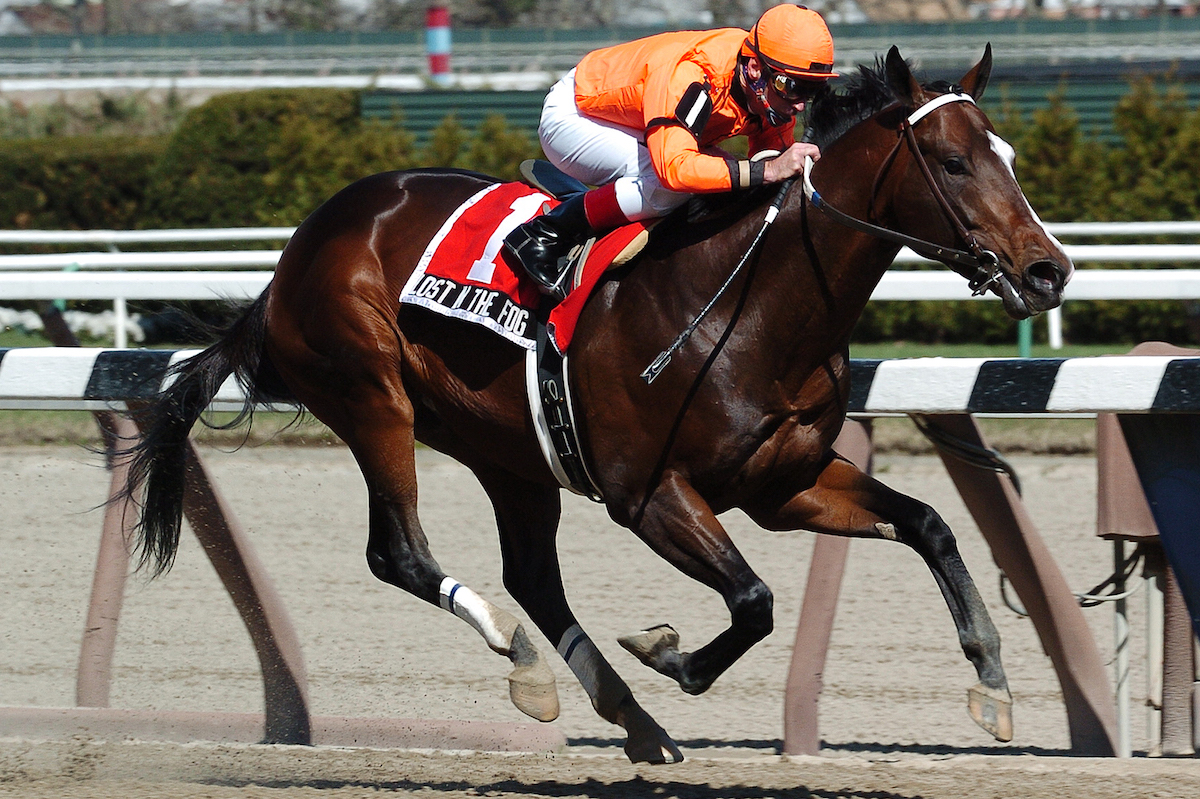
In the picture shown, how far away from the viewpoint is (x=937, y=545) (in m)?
3.01

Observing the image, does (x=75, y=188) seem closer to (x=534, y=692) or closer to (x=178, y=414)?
(x=178, y=414)

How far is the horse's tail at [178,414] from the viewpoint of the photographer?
371 cm

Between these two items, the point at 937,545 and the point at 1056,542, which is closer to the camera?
the point at 937,545

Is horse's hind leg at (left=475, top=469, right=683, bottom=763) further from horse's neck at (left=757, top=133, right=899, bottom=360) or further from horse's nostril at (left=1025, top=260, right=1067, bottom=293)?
horse's nostril at (left=1025, top=260, right=1067, bottom=293)

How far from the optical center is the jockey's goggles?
2.89 metres

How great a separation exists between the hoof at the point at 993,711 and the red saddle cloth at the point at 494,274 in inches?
44.1

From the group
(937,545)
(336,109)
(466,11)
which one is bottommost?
(937,545)

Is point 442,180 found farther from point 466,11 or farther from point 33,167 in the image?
point 466,11

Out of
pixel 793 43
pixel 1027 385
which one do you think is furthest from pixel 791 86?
pixel 1027 385

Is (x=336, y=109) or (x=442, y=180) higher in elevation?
(x=336, y=109)

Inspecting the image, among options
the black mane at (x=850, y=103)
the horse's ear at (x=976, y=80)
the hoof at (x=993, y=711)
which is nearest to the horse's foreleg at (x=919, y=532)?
the hoof at (x=993, y=711)

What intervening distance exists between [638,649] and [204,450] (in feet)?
11.9

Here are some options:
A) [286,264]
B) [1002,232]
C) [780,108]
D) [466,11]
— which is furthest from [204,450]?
[466,11]

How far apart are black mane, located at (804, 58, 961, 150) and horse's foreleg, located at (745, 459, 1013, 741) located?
2.35 feet
